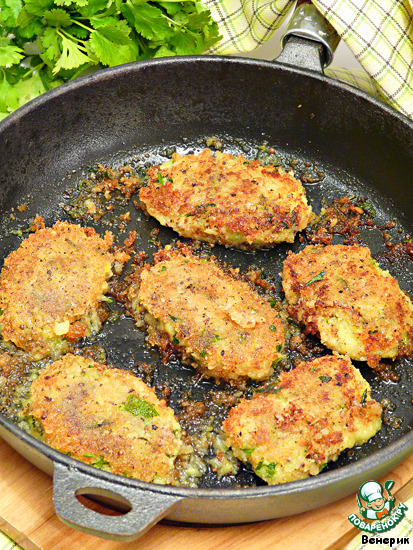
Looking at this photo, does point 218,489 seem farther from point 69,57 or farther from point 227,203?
point 69,57

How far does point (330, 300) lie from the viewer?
2.69 m

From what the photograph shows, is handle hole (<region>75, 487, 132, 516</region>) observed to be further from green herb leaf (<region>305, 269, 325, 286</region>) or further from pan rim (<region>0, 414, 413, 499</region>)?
green herb leaf (<region>305, 269, 325, 286</region>)

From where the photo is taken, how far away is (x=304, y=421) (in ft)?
7.66

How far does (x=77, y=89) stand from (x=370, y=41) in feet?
4.87

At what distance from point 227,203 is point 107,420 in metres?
1.18

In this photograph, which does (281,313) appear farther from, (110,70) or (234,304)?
(110,70)

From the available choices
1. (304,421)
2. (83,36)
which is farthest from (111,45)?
(304,421)

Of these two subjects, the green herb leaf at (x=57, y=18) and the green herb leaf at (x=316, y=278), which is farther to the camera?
the green herb leaf at (x=57, y=18)

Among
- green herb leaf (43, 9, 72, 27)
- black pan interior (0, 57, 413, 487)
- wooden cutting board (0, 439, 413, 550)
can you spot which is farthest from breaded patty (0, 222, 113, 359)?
green herb leaf (43, 9, 72, 27)

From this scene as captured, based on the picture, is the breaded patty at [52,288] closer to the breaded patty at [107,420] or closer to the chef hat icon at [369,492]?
the breaded patty at [107,420]

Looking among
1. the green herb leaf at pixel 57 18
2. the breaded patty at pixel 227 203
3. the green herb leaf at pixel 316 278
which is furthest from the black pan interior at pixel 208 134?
the green herb leaf at pixel 57 18

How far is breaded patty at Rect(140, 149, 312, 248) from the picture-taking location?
292 centimetres

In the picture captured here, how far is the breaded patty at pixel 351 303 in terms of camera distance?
262cm

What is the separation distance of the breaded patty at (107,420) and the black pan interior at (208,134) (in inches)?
18.9
